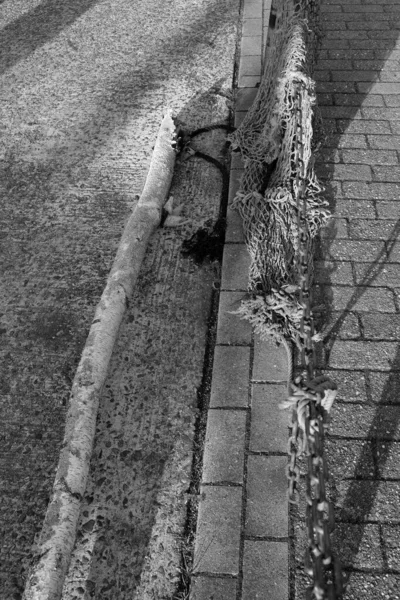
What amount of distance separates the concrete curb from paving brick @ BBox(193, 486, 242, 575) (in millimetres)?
543

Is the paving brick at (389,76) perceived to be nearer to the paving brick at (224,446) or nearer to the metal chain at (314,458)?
the metal chain at (314,458)

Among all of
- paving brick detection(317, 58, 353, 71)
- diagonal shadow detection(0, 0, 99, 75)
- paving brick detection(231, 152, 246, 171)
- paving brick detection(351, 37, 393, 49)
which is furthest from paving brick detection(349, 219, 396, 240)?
A: diagonal shadow detection(0, 0, 99, 75)

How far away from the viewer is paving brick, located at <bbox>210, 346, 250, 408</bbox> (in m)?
2.76

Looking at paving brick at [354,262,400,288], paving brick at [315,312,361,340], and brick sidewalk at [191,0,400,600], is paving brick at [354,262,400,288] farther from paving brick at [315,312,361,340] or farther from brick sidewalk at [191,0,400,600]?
paving brick at [315,312,361,340]

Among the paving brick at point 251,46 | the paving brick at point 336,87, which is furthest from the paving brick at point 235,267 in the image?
the paving brick at point 251,46

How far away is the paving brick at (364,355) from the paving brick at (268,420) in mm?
349

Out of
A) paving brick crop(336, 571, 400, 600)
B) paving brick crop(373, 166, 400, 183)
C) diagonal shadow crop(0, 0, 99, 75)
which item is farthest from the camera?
diagonal shadow crop(0, 0, 99, 75)

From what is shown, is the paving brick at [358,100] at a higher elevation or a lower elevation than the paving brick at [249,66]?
lower

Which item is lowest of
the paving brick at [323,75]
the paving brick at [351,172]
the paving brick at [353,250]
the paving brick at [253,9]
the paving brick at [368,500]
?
the paving brick at [368,500]

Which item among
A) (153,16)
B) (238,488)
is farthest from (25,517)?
(153,16)

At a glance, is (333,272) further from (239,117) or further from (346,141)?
(239,117)

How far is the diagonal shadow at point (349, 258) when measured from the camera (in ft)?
7.88

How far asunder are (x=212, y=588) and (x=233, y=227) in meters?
2.14

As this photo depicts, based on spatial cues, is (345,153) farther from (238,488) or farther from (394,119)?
(238,488)
